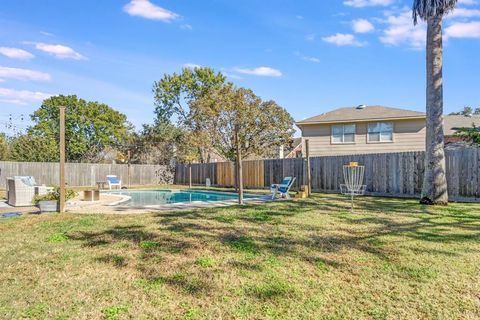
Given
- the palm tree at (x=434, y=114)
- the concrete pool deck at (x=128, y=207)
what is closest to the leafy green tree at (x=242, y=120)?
the concrete pool deck at (x=128, y=207)

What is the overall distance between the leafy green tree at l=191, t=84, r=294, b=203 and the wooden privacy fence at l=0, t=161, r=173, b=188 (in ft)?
18.7

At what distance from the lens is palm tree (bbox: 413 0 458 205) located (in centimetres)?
948

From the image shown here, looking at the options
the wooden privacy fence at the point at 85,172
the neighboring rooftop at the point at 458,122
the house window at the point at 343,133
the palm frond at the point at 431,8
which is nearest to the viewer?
the palm frond at the point at 431,8

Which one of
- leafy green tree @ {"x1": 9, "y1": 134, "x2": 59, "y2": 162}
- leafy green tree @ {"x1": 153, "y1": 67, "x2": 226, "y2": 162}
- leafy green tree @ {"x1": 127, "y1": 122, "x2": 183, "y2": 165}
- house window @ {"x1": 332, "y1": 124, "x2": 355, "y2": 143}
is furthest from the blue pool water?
leafy green tree @ {"x1": 153, "y1": 67, "x2": 226, "y2": 162}

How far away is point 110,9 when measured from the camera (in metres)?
11.9

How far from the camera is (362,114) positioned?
804 inches

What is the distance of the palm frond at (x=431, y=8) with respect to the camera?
9.18 meters

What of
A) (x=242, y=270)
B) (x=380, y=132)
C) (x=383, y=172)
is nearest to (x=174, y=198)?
(x=383, y=172)

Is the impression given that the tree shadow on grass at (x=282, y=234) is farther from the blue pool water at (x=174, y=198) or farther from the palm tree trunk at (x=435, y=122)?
the blue pool water at (x=174, y=198)

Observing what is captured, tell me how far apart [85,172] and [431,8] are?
2139 centimetres

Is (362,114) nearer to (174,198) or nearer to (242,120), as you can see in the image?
(242,120)

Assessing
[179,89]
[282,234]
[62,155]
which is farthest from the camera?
[179,89]

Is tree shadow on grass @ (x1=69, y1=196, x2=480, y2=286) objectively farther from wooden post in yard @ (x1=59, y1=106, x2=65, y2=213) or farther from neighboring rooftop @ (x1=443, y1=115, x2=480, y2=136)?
neighboring rooftop @ (x1=443, y1=115, x2=480, y2=136)

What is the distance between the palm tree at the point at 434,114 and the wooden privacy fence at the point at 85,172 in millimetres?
19737
